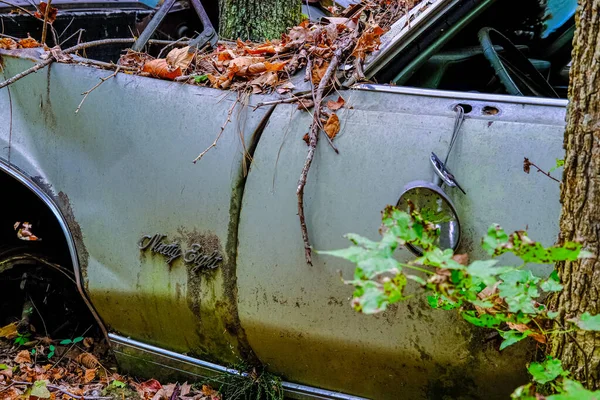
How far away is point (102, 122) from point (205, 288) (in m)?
0.68

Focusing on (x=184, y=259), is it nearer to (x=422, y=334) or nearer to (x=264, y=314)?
(x=264, y=314)

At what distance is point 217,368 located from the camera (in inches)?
97.4

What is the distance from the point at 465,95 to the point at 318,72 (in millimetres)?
496

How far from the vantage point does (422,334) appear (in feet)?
6.69

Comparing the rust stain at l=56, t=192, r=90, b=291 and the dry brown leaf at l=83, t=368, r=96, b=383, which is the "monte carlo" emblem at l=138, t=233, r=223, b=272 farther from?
the dry brown leaf at l=83, t=368, r=96, b=383

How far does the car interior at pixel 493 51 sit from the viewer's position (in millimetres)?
2203

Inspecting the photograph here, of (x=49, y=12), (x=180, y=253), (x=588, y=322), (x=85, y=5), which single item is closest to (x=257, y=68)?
(x=180, y=253)

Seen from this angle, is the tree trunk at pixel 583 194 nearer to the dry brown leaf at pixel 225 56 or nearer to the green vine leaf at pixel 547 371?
the green vine leaf at pixel 547 371

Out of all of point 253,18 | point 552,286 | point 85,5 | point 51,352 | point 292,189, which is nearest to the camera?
point 552,286

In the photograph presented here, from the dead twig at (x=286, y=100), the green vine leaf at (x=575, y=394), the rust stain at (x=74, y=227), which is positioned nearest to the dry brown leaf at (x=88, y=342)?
the rust stain at (x=74, y=227)

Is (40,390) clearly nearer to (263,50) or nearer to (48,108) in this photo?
(48,108)

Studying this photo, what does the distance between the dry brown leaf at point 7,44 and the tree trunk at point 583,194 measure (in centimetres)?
201

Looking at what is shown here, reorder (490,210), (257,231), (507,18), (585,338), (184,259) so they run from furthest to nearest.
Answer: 1. (507,18)
2. (184,259)
3. (257,231)
4. (490,210)
5. (585,338)

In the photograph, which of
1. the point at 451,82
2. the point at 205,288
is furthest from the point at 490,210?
the point at 205,288
